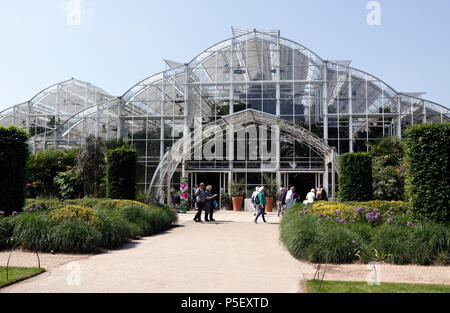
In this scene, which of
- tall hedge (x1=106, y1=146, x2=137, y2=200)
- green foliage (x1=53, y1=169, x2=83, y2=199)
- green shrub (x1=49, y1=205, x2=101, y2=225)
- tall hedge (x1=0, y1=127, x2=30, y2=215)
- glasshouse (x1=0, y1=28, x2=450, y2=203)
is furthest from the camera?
glasshouse (x1=0, y1=28, x2=450, y2=203)

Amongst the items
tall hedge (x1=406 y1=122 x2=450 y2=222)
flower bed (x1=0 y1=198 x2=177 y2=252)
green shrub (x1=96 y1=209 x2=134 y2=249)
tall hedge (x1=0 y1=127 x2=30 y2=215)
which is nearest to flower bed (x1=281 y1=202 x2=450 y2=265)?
tall hedge (x1=406 y1=122 x2=450 y2=222)

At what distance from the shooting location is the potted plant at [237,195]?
22.0 m

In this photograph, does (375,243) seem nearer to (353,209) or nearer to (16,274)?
(353,209)

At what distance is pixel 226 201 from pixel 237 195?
2.54ft

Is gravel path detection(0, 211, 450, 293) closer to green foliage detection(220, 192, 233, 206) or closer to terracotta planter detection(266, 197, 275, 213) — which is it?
terracotta planter detection(266, 197, 275, 213)

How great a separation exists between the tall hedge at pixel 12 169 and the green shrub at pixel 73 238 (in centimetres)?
267

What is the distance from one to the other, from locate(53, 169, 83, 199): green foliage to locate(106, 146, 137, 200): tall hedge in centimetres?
515

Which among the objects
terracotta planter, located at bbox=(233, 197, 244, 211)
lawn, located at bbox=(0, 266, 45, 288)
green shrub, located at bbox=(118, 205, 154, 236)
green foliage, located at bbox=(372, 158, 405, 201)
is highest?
green foliage, located at bbox=(372, 158, 405, 201)

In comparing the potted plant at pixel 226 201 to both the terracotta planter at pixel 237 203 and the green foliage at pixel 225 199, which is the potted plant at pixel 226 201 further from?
the terracotta planter at pixel 237 203

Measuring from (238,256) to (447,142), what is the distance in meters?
5.29

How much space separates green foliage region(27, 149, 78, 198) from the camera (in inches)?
755

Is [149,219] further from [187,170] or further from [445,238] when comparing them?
[187,170]

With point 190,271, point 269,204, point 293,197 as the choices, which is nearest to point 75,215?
point 190,271

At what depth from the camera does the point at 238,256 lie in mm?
7359
